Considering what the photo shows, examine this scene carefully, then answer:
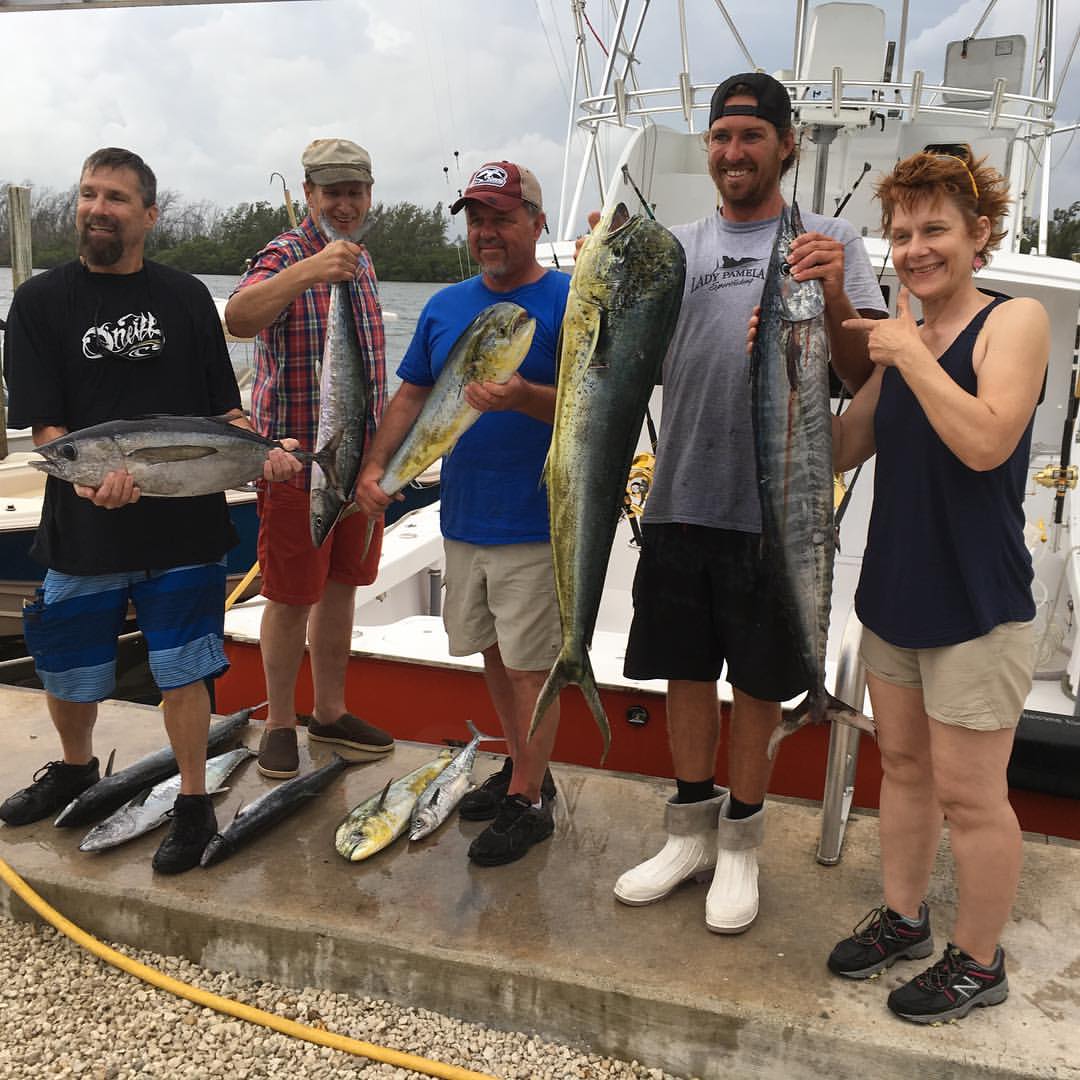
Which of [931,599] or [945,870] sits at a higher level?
[931,599]

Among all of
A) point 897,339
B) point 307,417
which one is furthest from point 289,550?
point 897,339

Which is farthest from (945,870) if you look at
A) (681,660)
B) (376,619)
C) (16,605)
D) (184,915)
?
(16,605)

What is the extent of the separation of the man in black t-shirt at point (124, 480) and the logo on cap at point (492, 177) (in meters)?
0.92

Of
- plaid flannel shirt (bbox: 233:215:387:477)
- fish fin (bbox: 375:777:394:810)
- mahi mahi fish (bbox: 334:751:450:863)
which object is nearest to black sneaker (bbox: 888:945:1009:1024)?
mahi mahi fish (bbox: 334:751:450:863)

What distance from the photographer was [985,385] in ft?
6.92

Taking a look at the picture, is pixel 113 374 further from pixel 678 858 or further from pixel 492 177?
pixel 678 858

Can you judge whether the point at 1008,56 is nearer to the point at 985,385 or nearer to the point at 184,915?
the point at 985,385

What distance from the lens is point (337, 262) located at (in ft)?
9.43

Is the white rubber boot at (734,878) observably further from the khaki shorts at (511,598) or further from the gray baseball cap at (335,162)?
the gray baseball cap at (335,162)

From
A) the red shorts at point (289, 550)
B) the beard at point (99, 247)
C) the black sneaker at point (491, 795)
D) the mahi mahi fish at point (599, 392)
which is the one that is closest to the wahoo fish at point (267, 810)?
the black sneaker at point (491, 795)

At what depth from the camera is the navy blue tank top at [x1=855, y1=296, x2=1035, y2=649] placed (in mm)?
2203

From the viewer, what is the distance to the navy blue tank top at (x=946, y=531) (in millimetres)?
2203

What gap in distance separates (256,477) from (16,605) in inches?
234

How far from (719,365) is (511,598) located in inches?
38.0
